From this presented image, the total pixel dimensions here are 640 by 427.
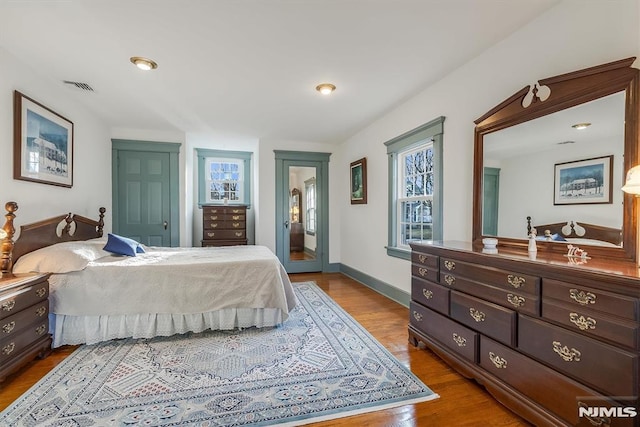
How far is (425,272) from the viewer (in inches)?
93.7

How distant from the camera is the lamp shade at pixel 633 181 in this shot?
53.1 inches

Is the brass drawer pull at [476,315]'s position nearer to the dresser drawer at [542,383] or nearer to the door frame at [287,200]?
the dresser drawer at [542,383]

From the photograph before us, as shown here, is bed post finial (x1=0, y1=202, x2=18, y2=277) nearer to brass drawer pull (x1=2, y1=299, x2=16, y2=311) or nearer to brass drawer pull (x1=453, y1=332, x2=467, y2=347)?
brass drawer pull (x1=2, y1=299, x2=16, y2=311)

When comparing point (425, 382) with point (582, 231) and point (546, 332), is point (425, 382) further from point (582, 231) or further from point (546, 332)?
point (582, 231)

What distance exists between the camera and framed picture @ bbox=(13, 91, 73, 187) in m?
2.48

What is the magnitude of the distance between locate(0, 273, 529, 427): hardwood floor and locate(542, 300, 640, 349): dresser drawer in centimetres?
67

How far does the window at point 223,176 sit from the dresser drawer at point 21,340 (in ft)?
11.9

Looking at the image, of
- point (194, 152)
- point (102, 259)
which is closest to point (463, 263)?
point (102, 259)

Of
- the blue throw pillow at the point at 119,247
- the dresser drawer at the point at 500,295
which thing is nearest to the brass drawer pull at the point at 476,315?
the dresser drawer at the point at 500,295

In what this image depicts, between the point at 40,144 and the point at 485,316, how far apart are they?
13.4ft

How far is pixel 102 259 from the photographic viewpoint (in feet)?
9.11

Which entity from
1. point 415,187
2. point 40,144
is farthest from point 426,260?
point 40,144

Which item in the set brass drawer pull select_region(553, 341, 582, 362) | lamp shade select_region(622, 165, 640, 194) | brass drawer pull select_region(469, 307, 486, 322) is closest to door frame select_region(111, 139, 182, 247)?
brass drawer pull select_region(469, 307, 486, 322)

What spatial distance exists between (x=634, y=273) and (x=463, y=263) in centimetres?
86
